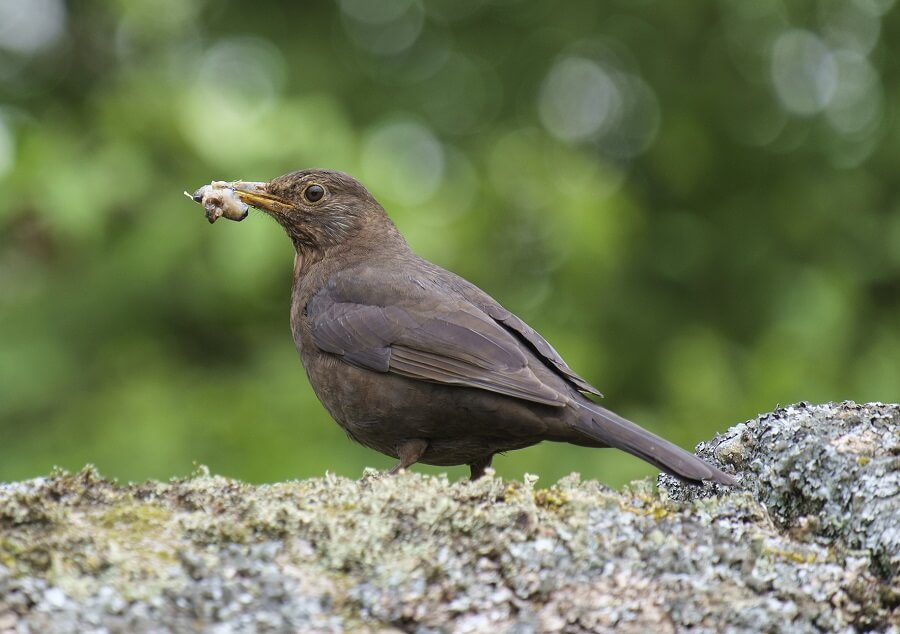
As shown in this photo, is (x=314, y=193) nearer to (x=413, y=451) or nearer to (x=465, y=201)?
(x=465, y=201)

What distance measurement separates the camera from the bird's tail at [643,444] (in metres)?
3.80

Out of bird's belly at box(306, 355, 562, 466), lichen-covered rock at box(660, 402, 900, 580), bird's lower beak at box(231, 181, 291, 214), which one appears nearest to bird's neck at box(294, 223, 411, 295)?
bird's lower beak at box(231, 181, 291, 214)

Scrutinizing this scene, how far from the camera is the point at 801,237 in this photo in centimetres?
870

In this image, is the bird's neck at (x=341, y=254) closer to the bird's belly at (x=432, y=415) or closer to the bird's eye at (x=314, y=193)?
the bird's eye at (x=314, y=193)

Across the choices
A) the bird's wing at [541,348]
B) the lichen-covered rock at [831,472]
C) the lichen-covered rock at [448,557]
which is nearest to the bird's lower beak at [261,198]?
the bird's wing at [541,348]

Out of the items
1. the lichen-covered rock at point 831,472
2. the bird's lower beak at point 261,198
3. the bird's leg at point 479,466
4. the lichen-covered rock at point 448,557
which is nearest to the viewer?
the lichen-covered rock at point 448,557

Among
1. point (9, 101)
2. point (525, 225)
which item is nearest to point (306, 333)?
point (525, 225)

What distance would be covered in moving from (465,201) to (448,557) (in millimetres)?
4567

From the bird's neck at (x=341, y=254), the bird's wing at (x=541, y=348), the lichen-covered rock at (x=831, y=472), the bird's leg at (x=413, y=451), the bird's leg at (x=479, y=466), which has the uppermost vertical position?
the bird's neck at (x=341, y=254)

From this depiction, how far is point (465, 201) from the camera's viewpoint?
7.35 m

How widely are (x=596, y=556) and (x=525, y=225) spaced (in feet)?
15.7

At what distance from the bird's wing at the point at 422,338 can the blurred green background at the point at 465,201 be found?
80 cm

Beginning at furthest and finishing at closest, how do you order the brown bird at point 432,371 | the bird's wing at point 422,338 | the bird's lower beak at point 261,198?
the bird's lower beak at point 261,198, the bird's wing at point 422,338, the brown bird at point 432,371

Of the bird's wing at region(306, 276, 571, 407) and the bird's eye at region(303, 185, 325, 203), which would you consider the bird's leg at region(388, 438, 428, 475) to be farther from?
the bird's eye at region(303, 185, 325, 203)
